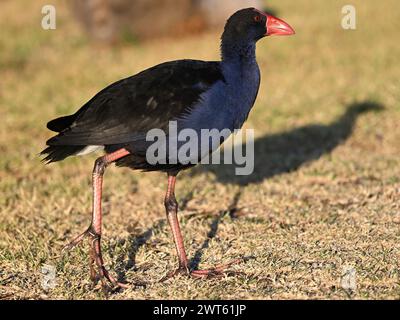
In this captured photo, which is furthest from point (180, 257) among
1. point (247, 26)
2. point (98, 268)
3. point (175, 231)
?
point (247, 26)

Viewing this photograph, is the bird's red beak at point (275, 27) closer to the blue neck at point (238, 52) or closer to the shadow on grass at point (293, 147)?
the blue neck at point (238, 52)

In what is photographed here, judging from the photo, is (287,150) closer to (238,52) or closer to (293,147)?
(293,147)

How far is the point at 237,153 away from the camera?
751 cm

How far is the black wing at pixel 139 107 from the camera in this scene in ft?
14.3

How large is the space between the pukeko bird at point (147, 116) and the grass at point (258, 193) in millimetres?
356

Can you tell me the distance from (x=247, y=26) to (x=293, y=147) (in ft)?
9.99

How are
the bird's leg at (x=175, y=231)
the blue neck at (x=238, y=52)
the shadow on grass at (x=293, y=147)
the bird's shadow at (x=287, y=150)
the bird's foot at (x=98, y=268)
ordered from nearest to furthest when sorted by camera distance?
the bird's foot at (x=98, y=268) → the bird's leg at (x=175, y=231) → the blue neck at (x=238, y=52) → the bird's shadow at (x=287, y=150) → the shadow on grass at (x=293, y=147)

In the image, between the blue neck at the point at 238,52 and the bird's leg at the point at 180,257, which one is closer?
the bird's leg at the point at 180,257

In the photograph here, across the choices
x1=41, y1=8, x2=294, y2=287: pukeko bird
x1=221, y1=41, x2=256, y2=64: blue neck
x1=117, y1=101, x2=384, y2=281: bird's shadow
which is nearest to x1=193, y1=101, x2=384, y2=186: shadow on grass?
x1=117, y1=101, x2=384, y2=281: bird's shadow

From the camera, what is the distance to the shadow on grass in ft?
22.7

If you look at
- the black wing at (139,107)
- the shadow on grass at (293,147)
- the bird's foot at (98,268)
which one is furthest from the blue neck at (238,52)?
the shadow on grass at (293,147)

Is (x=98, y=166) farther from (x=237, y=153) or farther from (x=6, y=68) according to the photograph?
(x=6, y=68)

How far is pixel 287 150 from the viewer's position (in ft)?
25.2

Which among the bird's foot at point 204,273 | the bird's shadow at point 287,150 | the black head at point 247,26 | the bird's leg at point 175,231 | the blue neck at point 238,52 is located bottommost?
the bird's foot at point 204,273
